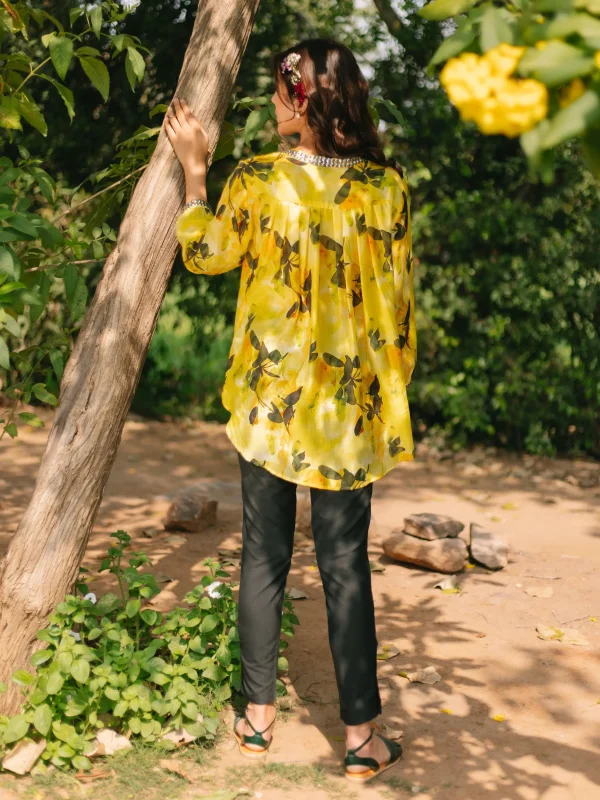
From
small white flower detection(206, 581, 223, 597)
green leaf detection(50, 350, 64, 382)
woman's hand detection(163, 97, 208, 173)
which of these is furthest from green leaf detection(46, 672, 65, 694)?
woman's hand detection(163, 97, 208, 173)

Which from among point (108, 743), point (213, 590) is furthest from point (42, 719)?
point (213, 590)

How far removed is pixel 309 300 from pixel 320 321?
0.20 feet

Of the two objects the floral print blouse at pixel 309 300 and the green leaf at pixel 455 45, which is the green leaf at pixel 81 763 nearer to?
the floral print blouse at pixel 309 300

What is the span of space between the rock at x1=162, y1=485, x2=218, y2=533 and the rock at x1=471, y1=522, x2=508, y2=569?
4.39ft

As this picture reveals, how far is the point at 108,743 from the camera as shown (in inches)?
112

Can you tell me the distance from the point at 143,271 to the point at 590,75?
1755 mm

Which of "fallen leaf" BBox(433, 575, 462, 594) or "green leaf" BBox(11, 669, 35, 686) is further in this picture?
"fallen leaf" BBox(433, 575, 462, 594)

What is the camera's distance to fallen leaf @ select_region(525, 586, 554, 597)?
4332 mm

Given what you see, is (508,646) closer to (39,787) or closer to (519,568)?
(519,568)

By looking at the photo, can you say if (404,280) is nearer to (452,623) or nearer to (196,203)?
(196,203)

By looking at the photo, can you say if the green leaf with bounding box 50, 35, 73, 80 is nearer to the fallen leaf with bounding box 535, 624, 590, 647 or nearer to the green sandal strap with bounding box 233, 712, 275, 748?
the green sandal strap with bounding box 233, 712, 275, 748

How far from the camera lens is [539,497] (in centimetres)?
605

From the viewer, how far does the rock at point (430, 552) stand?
4582 millimetres

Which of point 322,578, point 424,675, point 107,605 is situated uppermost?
point 322,578
